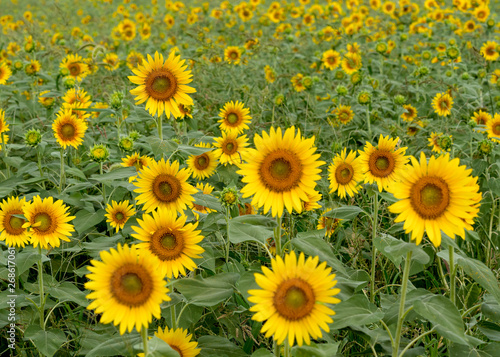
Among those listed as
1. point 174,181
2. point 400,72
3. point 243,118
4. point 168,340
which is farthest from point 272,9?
point 168,340

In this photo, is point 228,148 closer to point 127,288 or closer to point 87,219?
point 87,219

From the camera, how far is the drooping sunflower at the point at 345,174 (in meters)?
2.37

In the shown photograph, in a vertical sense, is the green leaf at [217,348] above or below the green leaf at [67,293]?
below

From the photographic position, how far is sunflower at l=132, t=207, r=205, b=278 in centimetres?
154

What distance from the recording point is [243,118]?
3078mm

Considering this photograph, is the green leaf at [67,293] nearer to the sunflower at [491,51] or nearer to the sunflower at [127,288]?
the sunflower at [127,288]

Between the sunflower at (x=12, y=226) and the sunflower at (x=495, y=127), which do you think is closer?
the sunflower at (x=12, y=226)

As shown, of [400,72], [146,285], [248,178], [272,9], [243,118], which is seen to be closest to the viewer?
[146,285]

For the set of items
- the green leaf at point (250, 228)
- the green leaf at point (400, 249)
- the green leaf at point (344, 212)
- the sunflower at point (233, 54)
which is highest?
the sunflower at point (233, 54)

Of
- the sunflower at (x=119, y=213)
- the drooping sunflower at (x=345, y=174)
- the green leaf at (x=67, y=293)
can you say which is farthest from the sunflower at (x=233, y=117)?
the green leaf at (x=67, y=293)

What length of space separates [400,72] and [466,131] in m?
2.57

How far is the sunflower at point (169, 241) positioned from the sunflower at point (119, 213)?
699 millimetres

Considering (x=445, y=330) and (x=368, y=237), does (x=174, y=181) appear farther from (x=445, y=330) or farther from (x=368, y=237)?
(x=368, y=237)

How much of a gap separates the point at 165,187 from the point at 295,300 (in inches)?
30.4
